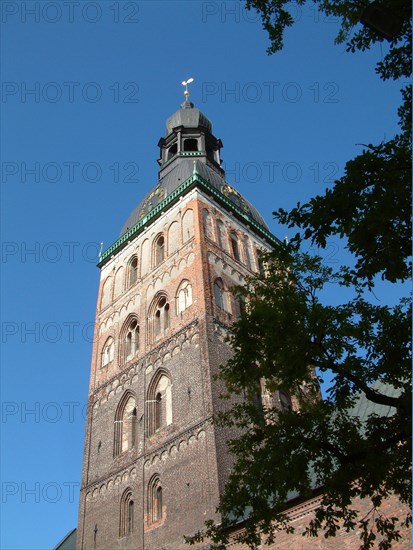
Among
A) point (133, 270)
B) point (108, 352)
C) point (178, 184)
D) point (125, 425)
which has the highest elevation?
point (178, 184)

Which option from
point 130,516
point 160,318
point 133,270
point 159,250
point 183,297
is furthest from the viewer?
point 133,270

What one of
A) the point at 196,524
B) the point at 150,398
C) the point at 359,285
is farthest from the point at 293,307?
the point at 150,398

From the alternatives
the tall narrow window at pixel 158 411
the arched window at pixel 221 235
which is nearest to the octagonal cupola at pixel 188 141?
the arched window at pixel 221 235

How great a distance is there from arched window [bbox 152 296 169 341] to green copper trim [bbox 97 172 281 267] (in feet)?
19.4

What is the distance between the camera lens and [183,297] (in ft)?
89.2

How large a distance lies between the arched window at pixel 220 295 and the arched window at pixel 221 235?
2.66 m

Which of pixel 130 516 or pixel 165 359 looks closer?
pixel 130 516

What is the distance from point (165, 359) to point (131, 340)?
3.97 m

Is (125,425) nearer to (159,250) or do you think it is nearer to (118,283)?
(118,283)

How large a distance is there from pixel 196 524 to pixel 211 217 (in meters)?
15.4

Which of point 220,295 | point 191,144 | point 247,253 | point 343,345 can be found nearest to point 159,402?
point 220,295

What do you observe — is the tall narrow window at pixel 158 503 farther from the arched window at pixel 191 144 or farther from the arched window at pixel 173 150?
the arched window at pixel 191 144

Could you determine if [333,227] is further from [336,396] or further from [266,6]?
[266,6]

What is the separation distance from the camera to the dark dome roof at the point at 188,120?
4038cm
